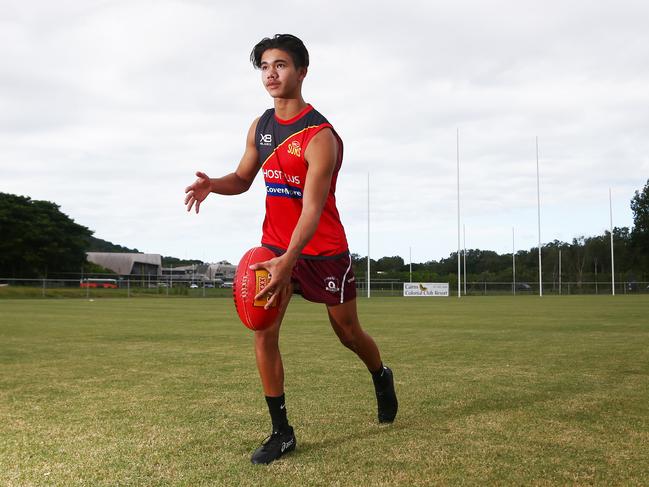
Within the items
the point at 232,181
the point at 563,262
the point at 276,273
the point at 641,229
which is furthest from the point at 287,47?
the point at 563,262

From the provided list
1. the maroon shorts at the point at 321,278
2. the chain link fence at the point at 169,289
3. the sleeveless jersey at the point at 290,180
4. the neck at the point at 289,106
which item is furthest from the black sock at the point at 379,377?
the chain link fence at the point at 169,289

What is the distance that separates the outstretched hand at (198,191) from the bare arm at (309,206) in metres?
0.77

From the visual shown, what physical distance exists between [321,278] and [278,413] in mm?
850

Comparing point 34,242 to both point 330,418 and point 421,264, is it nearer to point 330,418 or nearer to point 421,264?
point 421,264

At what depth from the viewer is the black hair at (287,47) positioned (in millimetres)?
3812

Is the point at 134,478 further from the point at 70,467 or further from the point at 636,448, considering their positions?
the point at 636,448

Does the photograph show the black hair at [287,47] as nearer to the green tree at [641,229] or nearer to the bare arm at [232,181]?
the bare arm at [232,181]

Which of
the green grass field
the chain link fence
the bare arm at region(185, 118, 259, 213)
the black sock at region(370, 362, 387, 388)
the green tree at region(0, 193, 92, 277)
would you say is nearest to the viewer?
the green grass field

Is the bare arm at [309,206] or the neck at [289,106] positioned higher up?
the neck at [289,106]

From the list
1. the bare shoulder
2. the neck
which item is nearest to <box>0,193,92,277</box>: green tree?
the neck

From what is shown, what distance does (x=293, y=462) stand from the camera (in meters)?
3.52

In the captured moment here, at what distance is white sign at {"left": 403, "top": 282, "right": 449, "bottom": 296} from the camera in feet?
182

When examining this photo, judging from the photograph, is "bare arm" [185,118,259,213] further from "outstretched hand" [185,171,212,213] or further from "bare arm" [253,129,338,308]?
"bare arm" [253,129,338,308]

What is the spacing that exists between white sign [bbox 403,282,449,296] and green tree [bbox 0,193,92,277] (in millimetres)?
38608
